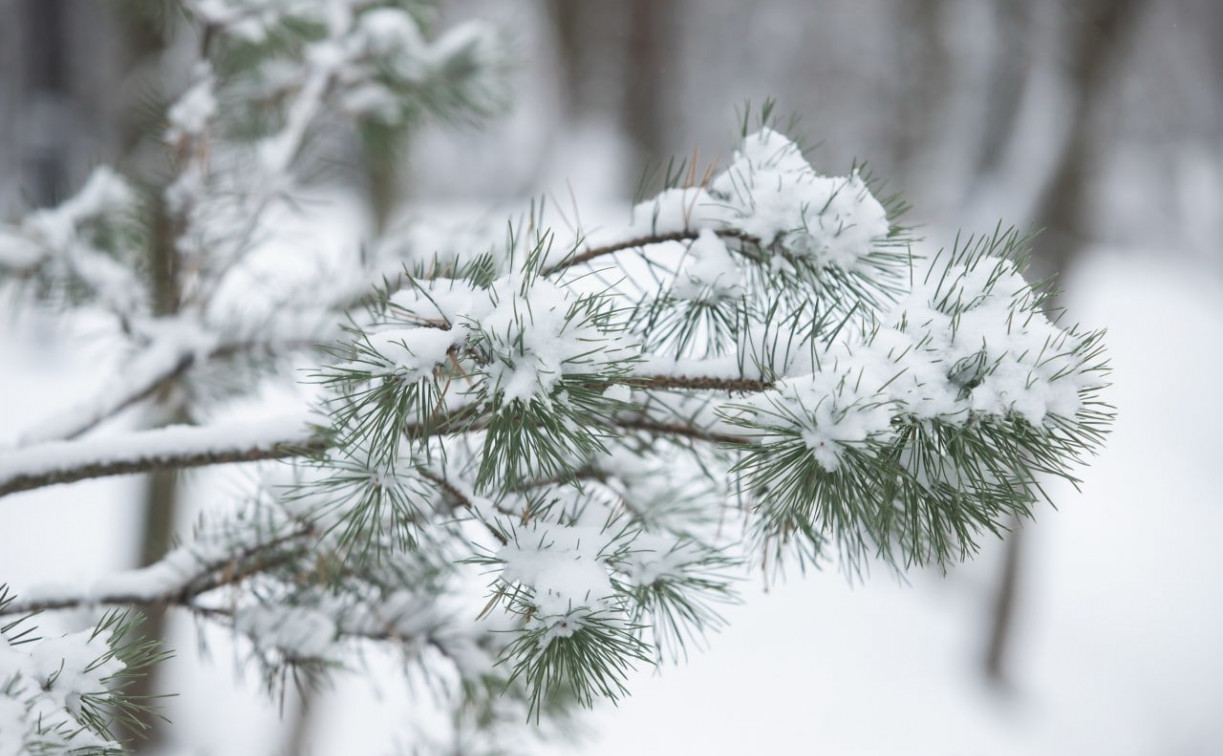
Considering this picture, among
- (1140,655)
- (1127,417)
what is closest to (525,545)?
(1140,655)

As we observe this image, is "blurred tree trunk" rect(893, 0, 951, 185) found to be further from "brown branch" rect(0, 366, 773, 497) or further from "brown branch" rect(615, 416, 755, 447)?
"brown branch" rect(0, 366, 773, 497)

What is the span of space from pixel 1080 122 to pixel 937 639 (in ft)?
7.25

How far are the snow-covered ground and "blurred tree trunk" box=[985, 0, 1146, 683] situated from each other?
17 cm

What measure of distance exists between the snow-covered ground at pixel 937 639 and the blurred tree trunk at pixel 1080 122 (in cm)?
17

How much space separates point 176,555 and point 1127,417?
5.33 meters

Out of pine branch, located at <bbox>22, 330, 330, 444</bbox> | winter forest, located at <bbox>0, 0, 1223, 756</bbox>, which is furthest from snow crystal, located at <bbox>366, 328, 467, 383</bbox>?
pine branch, located at <bbox>22, 330, 330, 444</bbox>

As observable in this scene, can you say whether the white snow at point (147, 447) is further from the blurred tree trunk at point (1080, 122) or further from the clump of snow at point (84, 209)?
the blurred tree trunk at point (1080, 122)

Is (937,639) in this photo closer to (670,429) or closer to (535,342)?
(670,429)

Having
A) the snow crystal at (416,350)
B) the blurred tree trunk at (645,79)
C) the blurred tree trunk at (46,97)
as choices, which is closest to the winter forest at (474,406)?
the snow crystal at (416,350)

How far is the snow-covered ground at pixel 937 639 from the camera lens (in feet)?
9.68

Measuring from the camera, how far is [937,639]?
12.1 ft

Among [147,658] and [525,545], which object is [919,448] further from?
[147,658]

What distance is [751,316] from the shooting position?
55cm

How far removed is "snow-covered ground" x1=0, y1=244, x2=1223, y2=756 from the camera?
2.95 m
